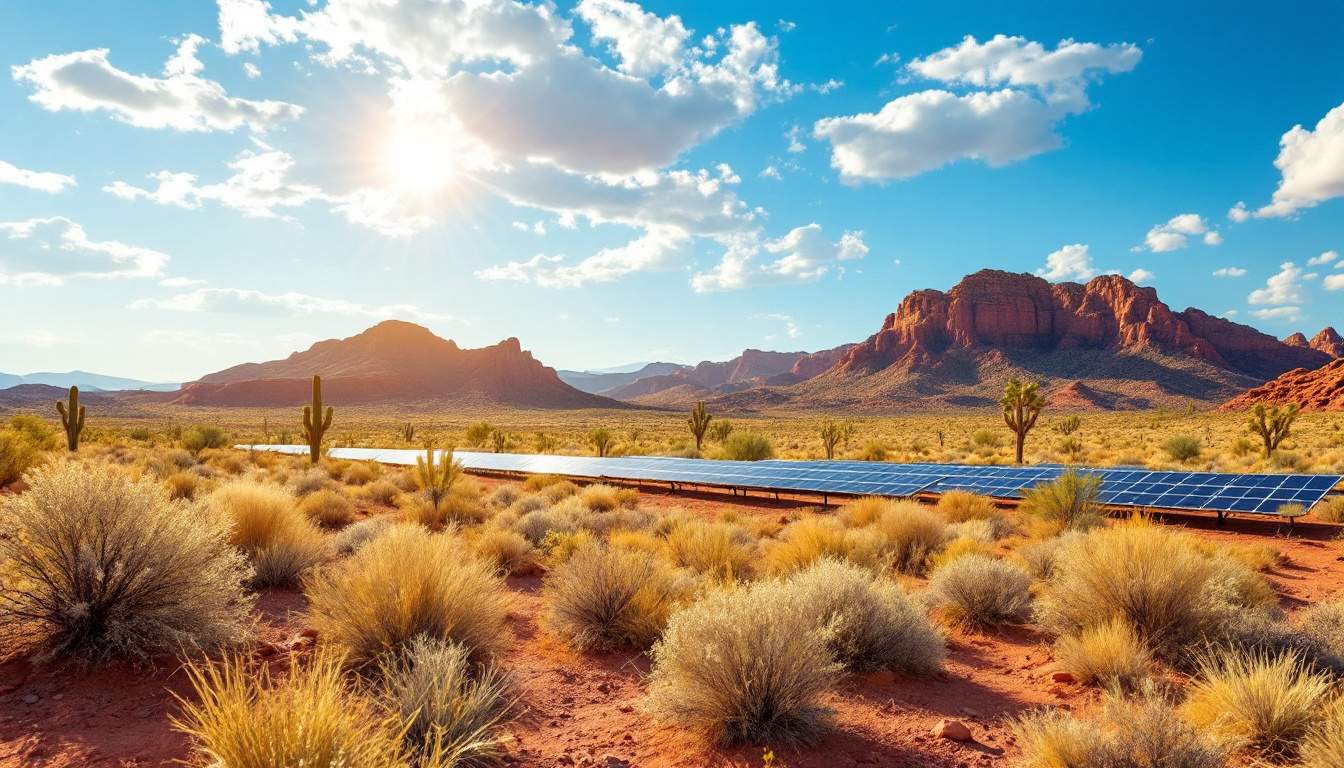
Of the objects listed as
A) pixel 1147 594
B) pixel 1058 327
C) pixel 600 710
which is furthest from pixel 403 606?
pixel 1058 327

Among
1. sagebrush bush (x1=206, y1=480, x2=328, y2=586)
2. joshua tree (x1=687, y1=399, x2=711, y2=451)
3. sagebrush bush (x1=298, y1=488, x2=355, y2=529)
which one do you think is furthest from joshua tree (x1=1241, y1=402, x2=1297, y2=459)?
sagebrush bush (x1=206, y1=480, x2=328, y2=586)

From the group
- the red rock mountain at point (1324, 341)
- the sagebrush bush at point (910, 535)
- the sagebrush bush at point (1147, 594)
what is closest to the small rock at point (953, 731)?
the sagebrush bush at point (1147, 594)

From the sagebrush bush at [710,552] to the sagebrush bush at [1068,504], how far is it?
5.89m

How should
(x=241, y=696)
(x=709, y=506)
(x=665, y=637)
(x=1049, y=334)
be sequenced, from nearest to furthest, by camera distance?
(x=241, y=696), (x=665, y=637), (x=709, y=506), (x=1049, y=334)

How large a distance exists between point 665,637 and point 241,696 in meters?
2.98

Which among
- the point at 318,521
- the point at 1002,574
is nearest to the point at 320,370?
the point at 318,521

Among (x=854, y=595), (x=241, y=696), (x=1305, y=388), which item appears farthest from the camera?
(x=1305, y=388)

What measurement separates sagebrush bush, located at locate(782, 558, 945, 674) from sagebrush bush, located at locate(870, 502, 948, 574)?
3.80 meters

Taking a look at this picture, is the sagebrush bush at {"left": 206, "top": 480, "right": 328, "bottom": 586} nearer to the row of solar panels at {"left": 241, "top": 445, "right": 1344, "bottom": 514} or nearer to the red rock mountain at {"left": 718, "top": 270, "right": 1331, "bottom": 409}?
the row of solar panels at {"left": 241, "top": 445, "right": 1344, "bottom": 514}

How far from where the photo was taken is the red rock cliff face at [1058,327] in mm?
140750

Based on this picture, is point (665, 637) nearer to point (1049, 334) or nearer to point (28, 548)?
point (28, 548)

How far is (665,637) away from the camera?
17.8ft

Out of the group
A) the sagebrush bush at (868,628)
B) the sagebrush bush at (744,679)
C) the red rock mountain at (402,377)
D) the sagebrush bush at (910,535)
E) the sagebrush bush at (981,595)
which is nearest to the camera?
the sagebrush bush at (744,679)

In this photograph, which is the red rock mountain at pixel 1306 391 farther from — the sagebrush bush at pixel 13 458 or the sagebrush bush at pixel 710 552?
the sagebrush bush at pixel 13 458
